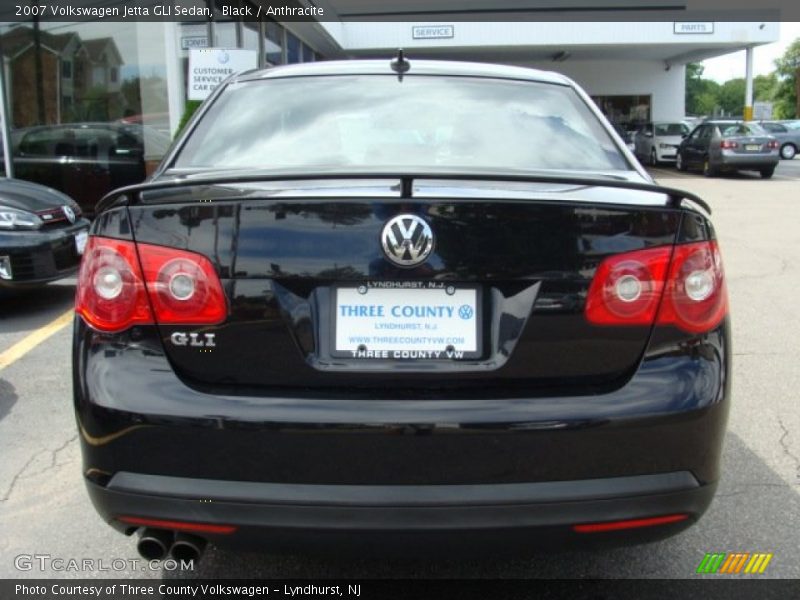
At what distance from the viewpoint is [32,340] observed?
546 cm

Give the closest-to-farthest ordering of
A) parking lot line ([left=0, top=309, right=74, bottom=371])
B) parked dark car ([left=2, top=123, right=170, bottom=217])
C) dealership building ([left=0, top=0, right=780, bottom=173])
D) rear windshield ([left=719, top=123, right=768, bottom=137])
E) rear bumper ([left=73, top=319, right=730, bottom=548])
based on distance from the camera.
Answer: rear bumper ([left=73, top=319, right=730, bottom=548]) → parking lot line ([left=0, top=309, right=74, bottom=371]) → parked dark car ([left=2, top=123, right=170, bottom=217]) → dealership building ([left=0, top=0, right=780, bottom=173]) → rear windshield ([left=719, top=123, right=768, bottom=137])

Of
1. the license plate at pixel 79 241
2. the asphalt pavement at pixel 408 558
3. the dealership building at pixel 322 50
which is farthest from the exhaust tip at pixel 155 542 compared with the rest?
the dealership building at pixel 322 50

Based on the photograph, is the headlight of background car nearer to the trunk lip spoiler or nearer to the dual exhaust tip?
the trunk lip spoiler

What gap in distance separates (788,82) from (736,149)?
177ft

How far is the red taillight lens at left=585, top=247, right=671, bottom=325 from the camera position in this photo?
203cm

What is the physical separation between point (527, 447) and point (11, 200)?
547 cm

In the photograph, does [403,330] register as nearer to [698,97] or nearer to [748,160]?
[748,160]

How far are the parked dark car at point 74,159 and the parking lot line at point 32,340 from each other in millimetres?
4822

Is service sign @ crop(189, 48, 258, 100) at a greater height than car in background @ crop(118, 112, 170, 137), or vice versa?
service sign @ crop(189, 48, 258, 100)

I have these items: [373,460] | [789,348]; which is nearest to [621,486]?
[373,460]

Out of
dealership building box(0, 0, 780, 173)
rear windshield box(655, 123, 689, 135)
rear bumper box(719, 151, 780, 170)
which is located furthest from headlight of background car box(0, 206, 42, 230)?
rear windshield box(655, 123, 689, 135)

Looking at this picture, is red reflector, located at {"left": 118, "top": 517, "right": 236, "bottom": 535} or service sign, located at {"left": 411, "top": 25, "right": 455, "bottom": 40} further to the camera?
service sign, located at {"left": 411, "top": 25, "right": 455, "bottom": 40}

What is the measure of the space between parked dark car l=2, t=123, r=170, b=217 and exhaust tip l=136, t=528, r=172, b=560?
29.7ft

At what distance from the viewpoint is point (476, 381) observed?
6.57 ft
